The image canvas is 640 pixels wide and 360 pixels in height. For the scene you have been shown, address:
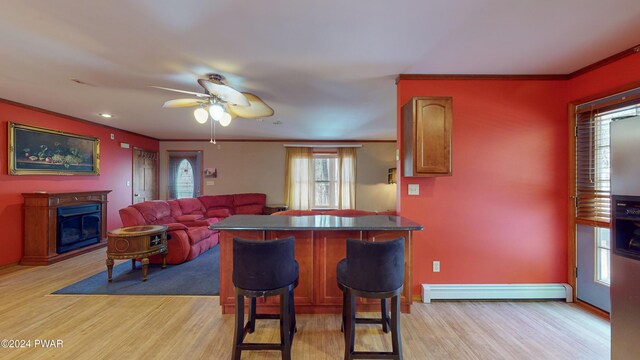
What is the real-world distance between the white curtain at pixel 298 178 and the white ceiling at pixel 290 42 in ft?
11.6

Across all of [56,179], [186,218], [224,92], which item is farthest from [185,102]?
[56,179]

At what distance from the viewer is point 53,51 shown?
7.09 ft

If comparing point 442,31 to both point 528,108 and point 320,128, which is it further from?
point 320,128

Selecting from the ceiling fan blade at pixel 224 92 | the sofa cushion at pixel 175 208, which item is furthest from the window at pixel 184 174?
the ceiling fan blade at pixel 224 92

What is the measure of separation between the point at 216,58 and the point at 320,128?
10.4ft

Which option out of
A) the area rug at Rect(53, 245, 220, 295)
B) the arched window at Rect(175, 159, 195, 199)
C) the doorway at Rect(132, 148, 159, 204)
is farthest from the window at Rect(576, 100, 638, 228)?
the doorway at Rect(132, 148, 159, 204)

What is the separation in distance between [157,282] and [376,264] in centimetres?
302

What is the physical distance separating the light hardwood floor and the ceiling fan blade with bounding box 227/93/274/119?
2.18m

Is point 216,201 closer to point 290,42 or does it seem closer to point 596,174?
point 290,42

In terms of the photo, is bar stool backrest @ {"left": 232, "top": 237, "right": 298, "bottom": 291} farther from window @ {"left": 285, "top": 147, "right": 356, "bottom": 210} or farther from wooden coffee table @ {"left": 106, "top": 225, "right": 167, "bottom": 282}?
window @ {"left": 285, "top": 147, "right": 356, "bottom": 210}

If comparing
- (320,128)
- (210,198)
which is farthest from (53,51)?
(210,198)

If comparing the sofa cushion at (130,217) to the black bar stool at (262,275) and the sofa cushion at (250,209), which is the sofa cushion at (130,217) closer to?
the sofa cushion at (250,209)

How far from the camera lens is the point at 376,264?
1700 mm

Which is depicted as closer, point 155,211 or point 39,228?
point 39,228
